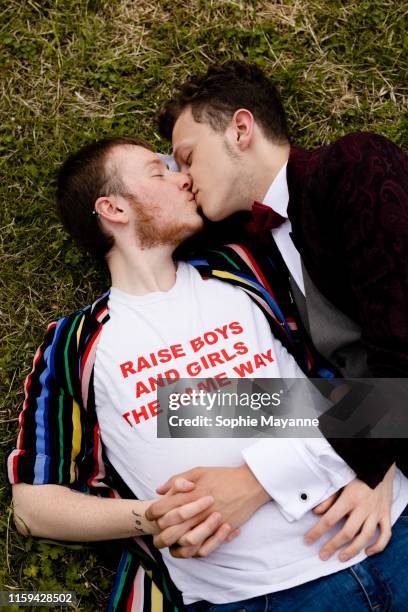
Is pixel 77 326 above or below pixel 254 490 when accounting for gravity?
above

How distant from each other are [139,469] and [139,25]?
2655mm

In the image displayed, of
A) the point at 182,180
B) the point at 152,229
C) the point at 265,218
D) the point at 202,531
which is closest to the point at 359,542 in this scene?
the point at 202,531

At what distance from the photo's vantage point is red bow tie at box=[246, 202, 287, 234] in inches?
121

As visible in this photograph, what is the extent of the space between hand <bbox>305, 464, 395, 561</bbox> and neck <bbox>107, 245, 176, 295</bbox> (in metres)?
1.30

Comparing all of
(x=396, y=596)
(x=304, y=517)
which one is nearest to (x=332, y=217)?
(x=304, y=517)

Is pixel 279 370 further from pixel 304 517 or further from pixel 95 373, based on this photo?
pixel 95 373

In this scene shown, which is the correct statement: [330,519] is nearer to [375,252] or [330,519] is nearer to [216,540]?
[216,540]

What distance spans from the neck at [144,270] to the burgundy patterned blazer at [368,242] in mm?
801

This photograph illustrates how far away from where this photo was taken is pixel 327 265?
108 inches

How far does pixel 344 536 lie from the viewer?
2631mm

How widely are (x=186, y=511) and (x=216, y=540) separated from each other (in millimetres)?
187

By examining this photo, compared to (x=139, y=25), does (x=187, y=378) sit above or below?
below

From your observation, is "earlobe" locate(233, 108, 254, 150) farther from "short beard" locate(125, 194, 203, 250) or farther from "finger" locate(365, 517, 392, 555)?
"finger" locate(365, 517, 392, 555)

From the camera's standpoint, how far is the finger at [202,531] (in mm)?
2635
